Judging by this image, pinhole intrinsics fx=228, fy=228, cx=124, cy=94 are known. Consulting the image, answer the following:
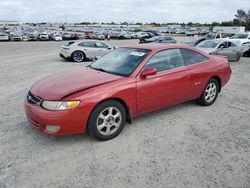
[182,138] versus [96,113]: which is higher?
[96,113]

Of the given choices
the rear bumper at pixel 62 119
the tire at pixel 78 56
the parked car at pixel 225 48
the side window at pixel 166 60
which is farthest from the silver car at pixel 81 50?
the rear bumper at pixel 62 119

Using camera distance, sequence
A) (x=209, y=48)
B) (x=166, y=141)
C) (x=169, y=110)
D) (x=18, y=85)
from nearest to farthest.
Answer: (x=166, y=141), (x=169, y=110), (x=18, y=85), (x=209, y=48)

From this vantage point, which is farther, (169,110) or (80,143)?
(169,110)

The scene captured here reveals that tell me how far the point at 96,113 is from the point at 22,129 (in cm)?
157

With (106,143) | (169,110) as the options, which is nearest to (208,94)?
(169,110)

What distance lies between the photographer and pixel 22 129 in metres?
4.06

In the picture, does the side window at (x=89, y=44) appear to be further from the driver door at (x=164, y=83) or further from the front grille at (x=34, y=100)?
the front grille at (x=34, y=100)

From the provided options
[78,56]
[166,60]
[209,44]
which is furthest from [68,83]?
[209,44]

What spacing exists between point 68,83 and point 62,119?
0.72 metres

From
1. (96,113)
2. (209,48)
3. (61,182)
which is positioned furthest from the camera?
(209,48)

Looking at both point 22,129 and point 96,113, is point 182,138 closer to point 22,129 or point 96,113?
point 96,113

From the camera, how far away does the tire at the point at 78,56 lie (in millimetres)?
13029

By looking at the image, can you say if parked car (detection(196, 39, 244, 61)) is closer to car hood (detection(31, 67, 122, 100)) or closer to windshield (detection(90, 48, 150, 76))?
windshield (detection(90, 48, 150, 76))

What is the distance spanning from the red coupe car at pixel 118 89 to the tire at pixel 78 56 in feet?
28.5
